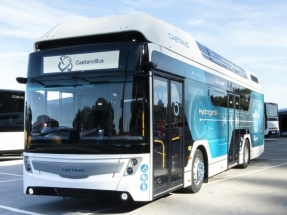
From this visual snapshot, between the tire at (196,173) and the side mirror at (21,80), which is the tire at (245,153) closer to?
the tire at (196,173)

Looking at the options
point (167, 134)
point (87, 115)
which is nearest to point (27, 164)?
point (87, 115)

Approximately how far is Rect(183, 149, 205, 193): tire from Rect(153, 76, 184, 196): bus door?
82 centimetres

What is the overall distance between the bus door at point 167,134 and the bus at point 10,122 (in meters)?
12.4

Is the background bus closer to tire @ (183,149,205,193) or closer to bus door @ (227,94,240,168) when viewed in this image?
bus door @ (227,94,240,168)

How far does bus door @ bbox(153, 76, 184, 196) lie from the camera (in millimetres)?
6926

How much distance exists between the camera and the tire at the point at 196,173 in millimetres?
8727

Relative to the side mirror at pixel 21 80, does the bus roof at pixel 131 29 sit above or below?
above

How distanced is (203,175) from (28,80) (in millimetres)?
4441

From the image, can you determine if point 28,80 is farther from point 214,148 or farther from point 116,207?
point 214,148

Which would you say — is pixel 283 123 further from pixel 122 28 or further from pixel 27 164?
pixel 27 164

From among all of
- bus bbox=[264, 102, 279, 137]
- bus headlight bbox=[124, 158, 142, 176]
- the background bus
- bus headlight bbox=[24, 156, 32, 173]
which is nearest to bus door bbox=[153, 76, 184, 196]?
bus headlight bbox=[124, 158, 142, 176]

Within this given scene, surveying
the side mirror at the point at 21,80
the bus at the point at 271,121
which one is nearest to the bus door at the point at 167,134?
the side mirror at the point at 21,80

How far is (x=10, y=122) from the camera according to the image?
1859cm

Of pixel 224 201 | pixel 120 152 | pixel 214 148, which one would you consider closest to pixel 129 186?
pixel 120 152
